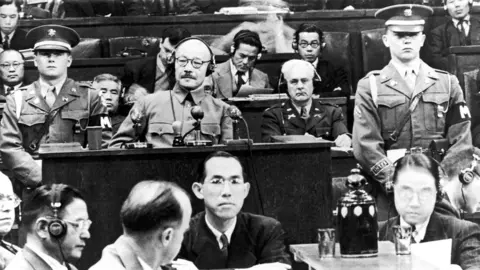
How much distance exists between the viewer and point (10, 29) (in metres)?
8.84

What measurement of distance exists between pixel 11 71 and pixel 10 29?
3.05ft

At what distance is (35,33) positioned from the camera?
275 inches

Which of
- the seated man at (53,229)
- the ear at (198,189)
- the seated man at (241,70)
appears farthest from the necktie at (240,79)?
the seated man at (53,229)

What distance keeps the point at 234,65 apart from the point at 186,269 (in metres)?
3.98

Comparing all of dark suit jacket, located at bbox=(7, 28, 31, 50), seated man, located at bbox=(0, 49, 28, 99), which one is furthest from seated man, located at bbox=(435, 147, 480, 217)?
dark suit jacket, located at bbox=(7, 28, 31, 50)

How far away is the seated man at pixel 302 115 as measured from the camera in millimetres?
7062

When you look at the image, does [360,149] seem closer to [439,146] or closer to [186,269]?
[439,146]

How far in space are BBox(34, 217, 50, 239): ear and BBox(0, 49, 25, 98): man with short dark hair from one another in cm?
371

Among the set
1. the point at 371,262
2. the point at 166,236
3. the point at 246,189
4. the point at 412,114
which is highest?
the point at 412,114

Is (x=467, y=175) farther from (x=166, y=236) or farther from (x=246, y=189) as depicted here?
(x=166, y=236)

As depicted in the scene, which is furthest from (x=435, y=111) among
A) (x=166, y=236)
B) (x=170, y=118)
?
(x=166, y=236)

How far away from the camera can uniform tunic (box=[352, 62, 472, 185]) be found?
6273 millimetres

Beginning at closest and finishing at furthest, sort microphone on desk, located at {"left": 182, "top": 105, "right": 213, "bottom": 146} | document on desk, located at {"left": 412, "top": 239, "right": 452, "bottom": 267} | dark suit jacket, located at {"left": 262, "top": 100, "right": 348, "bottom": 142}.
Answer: document on desk, located at {"left": 412, "top": 239, "right": 452, "bottom": 267} → microphone on desk, located at {"left": 182, "top": 105, "right": 213, "bottom": 146} → dark suit jacket, located at {"left": 262, "top": 100, "right": 348, "bottom": 142}

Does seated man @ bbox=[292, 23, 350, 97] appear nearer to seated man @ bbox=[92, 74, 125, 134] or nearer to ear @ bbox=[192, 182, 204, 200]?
seated man @ bbox=[92, 74, 125, 134]
